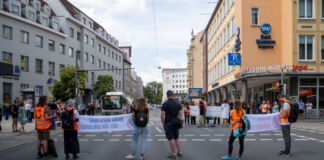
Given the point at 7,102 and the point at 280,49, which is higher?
the point at 280,49

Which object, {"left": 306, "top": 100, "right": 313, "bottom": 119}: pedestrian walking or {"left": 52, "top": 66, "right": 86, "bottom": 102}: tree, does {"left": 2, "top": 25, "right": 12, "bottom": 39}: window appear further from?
{"left": 306, "top": 100, "right": 313, "bottom": 119}: pedestrian walking

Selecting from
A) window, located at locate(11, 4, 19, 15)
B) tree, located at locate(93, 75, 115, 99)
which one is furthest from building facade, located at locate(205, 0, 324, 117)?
tree, located at locate(93, 75, 115, 99)

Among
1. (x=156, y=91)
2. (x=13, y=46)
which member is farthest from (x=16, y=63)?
(x=156, y=91)

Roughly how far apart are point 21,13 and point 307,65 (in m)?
32.2

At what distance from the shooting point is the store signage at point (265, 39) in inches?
1264

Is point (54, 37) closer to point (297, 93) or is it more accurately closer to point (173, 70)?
point (297, 93)

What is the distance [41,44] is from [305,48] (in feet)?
106

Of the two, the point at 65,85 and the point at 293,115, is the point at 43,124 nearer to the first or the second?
the point at 293,115

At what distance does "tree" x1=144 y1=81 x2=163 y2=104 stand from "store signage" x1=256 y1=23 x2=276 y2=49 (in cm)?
14549

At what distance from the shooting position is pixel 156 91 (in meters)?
186

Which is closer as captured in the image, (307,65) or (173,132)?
(173,132)

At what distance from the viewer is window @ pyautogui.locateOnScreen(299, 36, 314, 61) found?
96.1 ft

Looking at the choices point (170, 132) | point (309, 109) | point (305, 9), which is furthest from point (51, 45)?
point (170, 132)

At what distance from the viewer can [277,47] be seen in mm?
32000
